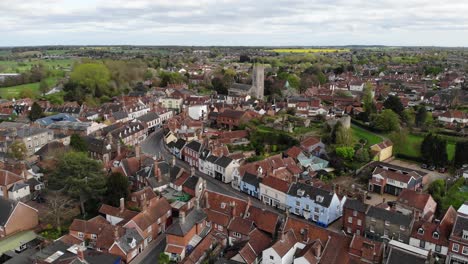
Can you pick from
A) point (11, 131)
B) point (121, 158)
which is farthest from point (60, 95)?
point (121, 158)

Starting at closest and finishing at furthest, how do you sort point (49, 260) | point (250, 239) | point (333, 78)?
point (49, 260), point (250, 239), point (333, 78)

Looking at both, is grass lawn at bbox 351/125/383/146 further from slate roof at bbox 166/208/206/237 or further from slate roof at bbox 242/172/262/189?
slate roof at bbox 166/208/206/237

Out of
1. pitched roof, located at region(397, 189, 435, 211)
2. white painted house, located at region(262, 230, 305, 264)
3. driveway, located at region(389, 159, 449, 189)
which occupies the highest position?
pitched roof, located at region(397, 189, 435, 211)

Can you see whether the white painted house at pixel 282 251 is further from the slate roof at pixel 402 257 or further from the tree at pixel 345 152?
the tree at pixel 345 152

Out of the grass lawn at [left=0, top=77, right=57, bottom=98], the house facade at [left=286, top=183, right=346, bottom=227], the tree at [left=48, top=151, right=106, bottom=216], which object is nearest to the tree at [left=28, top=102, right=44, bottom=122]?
the grass lawn at [left=0, top=77, right=57, bottom=98]

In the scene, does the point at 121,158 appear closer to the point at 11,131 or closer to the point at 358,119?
the point at 11,131

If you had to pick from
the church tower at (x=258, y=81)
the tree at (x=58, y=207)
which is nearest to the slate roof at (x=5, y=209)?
the tree at (x=58, y=207)
